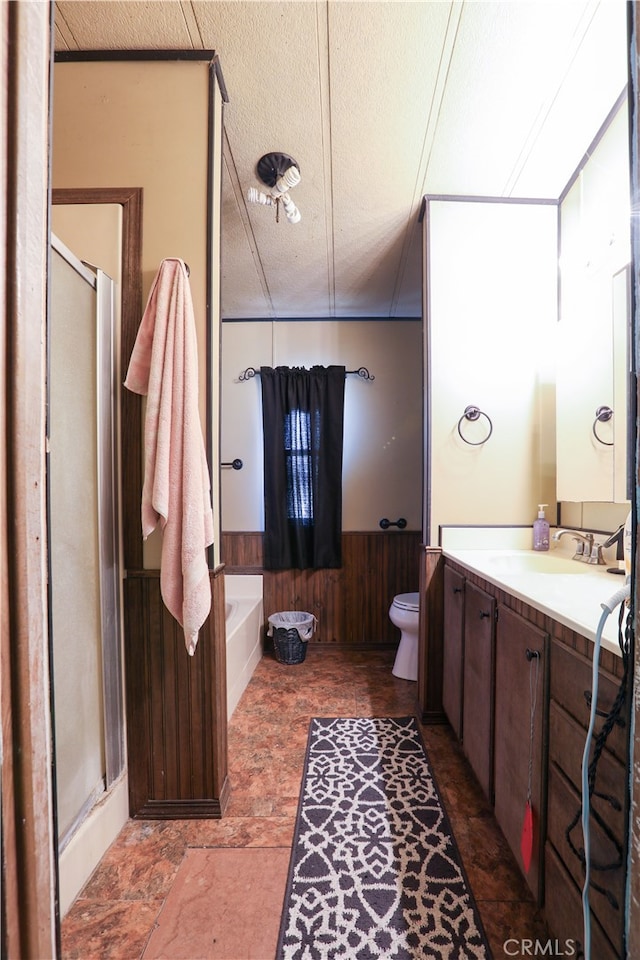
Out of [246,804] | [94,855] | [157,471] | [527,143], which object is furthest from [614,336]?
[94,855]

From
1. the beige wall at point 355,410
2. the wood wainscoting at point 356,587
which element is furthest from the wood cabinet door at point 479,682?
the beige wall at point 355,410

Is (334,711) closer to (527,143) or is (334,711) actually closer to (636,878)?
(636,878)

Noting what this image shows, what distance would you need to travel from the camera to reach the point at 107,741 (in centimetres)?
138

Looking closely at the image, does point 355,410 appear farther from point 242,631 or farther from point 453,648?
point 453,648

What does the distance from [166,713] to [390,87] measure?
235 centimetres

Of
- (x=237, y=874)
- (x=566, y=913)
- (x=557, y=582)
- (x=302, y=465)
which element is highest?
(x=302, y=465)

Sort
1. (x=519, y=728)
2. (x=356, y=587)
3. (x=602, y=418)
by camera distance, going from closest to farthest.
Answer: (x=519, y=728) < (x=602, y=418) < (x=356, y=587)

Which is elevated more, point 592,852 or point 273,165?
point 273,165

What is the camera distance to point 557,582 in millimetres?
1294

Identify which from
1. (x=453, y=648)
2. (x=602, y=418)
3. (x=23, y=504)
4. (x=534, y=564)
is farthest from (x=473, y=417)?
(x=23, y=504)

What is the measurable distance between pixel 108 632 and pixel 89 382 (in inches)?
33.3

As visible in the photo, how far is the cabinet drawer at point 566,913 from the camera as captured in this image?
2.52ft

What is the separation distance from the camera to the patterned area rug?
1.04 m

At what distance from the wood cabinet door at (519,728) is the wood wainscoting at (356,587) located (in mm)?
1839
